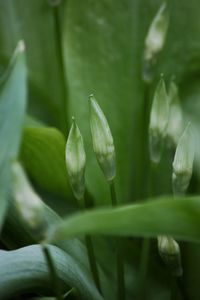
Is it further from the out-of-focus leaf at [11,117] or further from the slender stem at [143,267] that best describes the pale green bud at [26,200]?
the slender stem at [143,267]

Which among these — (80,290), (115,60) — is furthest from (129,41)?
(80,290)

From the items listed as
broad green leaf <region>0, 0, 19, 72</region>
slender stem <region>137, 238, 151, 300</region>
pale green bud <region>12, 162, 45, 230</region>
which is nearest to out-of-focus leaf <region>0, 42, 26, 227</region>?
pale green bud <region>12, 162, 45, 230</region>

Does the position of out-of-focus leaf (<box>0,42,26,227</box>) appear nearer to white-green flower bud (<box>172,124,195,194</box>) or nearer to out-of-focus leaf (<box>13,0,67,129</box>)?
white-green flower bud (<box>172,124,195,194</box>)

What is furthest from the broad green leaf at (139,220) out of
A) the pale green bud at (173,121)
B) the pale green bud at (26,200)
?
the pale green bud at (173,121)

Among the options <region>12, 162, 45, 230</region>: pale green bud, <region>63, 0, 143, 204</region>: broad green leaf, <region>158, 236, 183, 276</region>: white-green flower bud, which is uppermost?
<region>63, 0, 143, 204</region>: broad green leaf

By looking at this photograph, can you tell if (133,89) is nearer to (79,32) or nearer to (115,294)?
(79,32)

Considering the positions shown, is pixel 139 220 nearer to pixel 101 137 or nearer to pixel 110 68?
pixel 101 137
